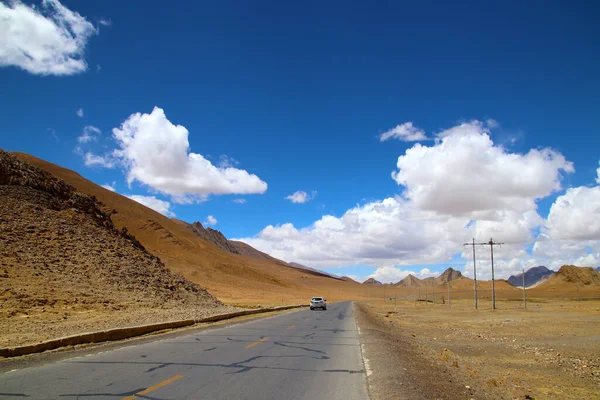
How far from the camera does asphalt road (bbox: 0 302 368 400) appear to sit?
765cm

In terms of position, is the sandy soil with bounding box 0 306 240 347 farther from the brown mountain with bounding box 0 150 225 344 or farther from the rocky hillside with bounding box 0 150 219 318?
the rocky hillside with bounding box 0 150 219 318

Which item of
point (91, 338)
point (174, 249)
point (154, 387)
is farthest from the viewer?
point (174, 249)

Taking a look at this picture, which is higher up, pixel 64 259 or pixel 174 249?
pixel 174 249

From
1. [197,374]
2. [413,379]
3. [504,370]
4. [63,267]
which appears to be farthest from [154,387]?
[63,267]

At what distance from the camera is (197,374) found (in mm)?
9328

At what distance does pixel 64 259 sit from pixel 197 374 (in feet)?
89.3

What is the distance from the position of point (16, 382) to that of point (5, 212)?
31.6m

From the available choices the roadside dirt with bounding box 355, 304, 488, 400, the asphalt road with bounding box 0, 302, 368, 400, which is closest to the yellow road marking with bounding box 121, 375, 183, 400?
the asphalt road with bounding box 0, 302, 368, 400

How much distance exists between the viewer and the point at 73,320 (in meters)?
20.7

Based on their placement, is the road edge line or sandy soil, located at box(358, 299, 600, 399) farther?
the road edge line

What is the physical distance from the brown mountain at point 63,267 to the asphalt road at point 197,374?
5.93 m

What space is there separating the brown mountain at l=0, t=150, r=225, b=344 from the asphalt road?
593 centimetres

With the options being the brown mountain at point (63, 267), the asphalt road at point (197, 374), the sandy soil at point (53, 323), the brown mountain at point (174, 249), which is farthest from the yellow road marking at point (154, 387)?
the brown mountain at point (174, 249)

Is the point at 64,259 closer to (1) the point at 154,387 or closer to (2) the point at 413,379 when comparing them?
(1) the point at 154,387
